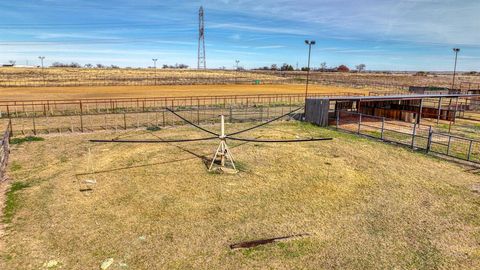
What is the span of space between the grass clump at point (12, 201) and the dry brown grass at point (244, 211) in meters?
0.16

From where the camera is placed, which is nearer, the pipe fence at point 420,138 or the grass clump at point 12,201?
the grass clump at point 12,201

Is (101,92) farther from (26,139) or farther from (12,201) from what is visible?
(12,201)

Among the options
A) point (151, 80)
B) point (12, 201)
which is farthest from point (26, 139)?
point (151, 80)

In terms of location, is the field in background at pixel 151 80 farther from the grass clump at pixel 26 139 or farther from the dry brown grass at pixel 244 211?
the dry brown grass at pixel 244 211

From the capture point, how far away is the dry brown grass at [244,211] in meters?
9.86

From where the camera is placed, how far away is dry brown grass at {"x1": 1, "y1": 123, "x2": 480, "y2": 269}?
986 cm

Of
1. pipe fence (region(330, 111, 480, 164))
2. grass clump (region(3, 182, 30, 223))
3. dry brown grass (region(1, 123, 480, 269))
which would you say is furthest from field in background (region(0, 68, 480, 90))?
grass clump (region(3, 182, 30, 223))

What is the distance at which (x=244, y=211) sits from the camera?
42.0 ft

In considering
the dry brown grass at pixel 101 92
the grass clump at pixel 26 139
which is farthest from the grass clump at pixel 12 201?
the dry brown grass at pixel 101 92

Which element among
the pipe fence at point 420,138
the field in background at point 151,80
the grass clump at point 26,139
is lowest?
the grass clump at point 26,139

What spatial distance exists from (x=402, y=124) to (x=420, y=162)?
14.7 m

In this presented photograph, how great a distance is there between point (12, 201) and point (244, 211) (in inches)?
352

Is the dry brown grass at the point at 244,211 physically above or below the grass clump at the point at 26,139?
below

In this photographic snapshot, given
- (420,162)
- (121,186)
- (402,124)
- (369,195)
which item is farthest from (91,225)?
(402,124)
